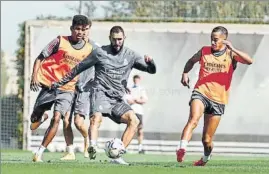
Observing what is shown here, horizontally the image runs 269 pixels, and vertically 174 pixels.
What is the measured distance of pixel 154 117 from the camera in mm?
24000

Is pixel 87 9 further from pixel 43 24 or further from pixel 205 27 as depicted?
pixel 205 27

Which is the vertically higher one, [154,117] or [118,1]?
[118,1]

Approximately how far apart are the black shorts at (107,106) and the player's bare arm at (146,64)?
574mm

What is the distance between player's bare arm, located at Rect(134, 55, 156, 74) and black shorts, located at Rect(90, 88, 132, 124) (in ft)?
1.88

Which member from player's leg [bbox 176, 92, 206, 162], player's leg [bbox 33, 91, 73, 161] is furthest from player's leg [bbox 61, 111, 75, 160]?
player's leg [bbox 176, 92, 206, 162]

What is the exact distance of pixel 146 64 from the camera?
1349 cm

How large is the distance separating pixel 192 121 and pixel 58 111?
2.69 m

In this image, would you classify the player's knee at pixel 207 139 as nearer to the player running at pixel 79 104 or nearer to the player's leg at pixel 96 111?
the player's leg at pixel 96 111

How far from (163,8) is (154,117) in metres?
3.40

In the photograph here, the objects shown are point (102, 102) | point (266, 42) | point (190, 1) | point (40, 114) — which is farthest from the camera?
point (190, 1)

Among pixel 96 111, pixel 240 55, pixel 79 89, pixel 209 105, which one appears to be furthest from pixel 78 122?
pixel 240 55

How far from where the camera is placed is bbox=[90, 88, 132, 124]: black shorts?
43.7ft

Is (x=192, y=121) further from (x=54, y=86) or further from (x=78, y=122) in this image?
(x=78, y=122)

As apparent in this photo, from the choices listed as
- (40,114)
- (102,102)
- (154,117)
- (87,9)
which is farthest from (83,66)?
(87,9)
